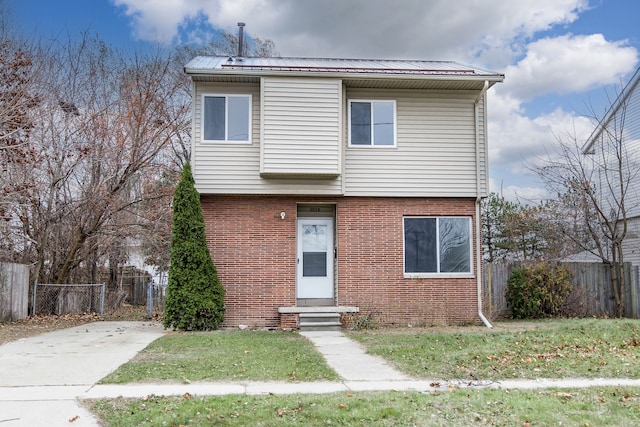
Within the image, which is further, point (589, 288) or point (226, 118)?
point (589, 288)

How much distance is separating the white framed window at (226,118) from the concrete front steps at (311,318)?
161 inches

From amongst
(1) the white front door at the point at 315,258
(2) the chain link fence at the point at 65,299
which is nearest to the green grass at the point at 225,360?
(1) the white front door at the point at 315,258

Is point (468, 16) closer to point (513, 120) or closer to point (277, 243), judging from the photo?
point (513, 120)

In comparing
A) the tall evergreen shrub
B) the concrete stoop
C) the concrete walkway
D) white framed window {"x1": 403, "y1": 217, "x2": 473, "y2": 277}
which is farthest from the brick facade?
the concrete walkway

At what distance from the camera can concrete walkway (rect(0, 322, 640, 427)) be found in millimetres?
5773

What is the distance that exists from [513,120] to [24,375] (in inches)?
663

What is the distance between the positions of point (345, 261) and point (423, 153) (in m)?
3.21

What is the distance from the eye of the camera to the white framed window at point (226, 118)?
1295 cm

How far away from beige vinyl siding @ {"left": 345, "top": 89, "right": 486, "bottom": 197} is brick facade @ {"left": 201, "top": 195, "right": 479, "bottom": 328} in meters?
0.35

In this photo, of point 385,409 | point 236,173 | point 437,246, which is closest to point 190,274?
point 236,173

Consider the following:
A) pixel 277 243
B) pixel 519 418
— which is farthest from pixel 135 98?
pixel 519 418

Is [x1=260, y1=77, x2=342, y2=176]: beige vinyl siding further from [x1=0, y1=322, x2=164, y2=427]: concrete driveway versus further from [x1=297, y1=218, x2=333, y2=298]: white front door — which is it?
[x1=0, y1=322, x2=164, y2=427]: concrete driveway

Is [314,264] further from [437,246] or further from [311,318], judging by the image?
[437,246]

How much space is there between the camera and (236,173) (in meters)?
12.8
